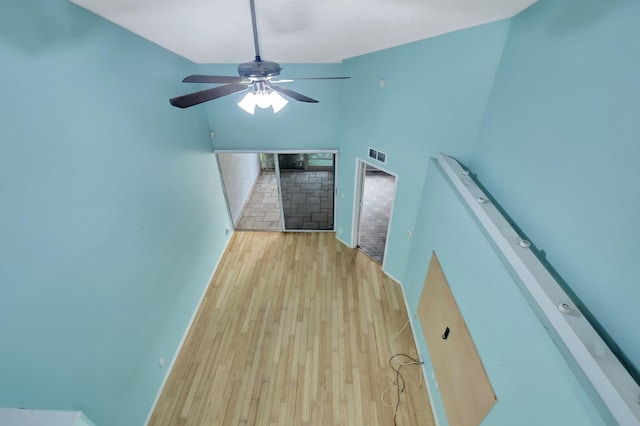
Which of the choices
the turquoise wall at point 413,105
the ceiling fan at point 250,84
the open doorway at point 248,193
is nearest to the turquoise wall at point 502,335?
the turquoise wall at point 413,105

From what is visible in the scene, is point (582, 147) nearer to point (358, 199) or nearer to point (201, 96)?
point (201, 96)

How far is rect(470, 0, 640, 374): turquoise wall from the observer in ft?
4.35

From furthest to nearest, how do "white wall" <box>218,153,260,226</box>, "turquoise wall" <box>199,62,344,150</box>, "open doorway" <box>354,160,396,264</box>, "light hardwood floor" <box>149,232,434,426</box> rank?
"white wall" <box>218,153,260,226</box> < "open doorway" <box>354,160,396,264</box> < "turquoise wall" <box>199,62,344,150</box> < "light hardwood floor" <box>149,232,434,426</box>

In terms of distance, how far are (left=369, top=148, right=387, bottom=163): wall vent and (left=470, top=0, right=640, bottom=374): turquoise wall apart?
5.81 feet

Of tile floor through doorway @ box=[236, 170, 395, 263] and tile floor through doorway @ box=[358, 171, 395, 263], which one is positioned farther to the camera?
tile floor through doorway @ box=[236, 170, 395, 263]

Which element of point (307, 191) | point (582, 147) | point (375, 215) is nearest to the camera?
point (582, 147)

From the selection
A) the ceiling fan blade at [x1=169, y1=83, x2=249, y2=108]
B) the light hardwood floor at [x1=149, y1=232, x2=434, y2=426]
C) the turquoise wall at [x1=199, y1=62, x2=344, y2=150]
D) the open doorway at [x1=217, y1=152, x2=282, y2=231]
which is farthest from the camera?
the open doorway at [x1=217, y1=152, x2=282, y2=231]

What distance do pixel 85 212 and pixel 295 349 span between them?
2997 millimetres

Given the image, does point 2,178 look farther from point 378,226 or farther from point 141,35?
point 378,226

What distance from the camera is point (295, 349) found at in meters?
3.81

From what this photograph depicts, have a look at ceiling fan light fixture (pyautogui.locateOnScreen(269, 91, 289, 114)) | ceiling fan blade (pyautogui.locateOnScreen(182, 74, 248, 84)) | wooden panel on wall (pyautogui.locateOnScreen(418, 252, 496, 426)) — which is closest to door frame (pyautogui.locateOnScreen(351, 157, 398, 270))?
wooden panel on wall (pyautogui.locateOnScreen(418, 252, 496, 426))

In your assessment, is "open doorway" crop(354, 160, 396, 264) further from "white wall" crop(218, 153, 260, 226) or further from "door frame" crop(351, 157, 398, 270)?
"white wall" crop(218, 153, 260, 226)

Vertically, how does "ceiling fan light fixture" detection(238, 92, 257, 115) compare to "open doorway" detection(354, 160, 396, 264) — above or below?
below

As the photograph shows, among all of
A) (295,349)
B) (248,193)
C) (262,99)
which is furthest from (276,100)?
→ (248,193)
